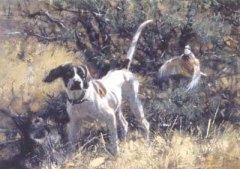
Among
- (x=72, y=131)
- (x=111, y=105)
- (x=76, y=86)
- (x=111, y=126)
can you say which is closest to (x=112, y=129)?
(x=111, y=126)

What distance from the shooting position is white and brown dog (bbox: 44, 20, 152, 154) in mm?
4660

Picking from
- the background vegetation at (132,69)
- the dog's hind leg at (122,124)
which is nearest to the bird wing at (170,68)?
the background vegetation at (132,69)

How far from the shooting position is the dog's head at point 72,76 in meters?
4.64

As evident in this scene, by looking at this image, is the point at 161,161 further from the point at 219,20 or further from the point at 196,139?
the point at 219,20

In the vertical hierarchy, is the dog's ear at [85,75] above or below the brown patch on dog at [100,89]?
above

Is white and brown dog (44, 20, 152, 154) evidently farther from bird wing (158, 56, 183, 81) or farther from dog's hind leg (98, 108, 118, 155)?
bird wing (158, 56, 183, 81)

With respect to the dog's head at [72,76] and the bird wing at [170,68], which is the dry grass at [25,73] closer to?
the dog's head at [72,76]

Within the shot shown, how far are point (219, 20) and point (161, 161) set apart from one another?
1074 mm

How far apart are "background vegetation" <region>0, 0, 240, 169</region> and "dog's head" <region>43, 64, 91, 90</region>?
73mm

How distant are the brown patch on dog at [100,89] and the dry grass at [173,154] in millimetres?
381

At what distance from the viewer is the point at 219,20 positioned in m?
5.09

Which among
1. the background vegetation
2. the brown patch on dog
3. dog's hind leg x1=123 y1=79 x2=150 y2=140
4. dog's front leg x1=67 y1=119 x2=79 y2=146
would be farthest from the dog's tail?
dog's front leg x1=67 y1=119 x2=79 y2=146

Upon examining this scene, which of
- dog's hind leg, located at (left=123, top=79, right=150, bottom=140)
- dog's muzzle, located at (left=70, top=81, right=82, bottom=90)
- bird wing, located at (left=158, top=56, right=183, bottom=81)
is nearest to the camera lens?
dog's muzzle, located at (left=70, top=81, right=82, bottom=90)

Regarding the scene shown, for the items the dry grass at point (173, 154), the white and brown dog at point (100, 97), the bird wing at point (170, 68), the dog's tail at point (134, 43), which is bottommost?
the dry grass at point (173, 154)
